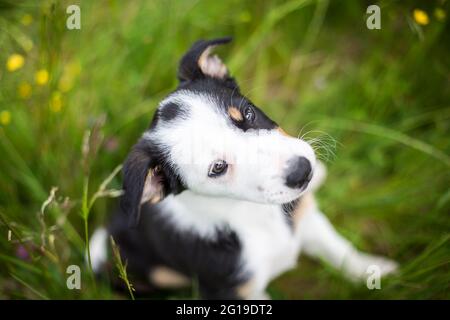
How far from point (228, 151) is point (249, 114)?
27 cm

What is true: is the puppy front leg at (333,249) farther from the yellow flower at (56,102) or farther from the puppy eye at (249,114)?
the yellow flower at (56,102)

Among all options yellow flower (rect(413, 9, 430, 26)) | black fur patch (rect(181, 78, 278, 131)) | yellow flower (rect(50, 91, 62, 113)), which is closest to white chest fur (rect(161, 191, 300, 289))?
black fur patch (rect(181, 78, 278, 131))

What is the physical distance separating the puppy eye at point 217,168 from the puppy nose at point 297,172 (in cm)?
31

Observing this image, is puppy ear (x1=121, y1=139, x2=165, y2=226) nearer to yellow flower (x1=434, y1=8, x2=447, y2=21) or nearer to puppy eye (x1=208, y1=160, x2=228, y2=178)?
puppy eye (x1=208, y1=160, x2=228, y2=178)

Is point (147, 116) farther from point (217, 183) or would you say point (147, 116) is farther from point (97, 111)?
point (217, 183)

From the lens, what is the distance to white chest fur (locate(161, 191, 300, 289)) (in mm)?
2414

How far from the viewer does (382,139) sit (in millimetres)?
3422

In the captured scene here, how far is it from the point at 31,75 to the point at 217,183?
1.93m

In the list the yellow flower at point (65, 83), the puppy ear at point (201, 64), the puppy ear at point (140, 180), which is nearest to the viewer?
the puppy ear at point (140, 180)

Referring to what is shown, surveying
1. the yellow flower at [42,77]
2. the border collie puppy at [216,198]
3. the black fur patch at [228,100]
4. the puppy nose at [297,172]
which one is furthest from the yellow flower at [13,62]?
the puppy nose at [297,172]

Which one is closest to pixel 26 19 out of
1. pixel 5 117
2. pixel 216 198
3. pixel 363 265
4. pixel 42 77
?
pixel 42 77

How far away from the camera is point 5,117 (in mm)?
3104

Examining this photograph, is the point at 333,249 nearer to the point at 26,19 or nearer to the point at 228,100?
the point at 228,100

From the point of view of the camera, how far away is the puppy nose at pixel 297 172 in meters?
1.94
